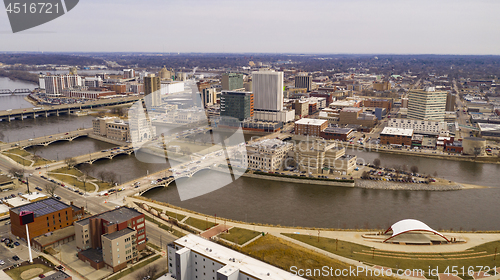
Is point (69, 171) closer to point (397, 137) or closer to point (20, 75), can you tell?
point (397, 137)

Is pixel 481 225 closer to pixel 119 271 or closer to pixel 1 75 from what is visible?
pixel 119 271

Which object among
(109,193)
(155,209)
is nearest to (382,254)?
(155,209)

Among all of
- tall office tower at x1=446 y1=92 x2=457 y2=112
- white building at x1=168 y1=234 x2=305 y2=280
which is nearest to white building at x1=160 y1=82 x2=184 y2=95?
tall office tower at x1=446 y1=92 x2=457 y2=112

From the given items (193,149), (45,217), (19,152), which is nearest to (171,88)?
(193,149)

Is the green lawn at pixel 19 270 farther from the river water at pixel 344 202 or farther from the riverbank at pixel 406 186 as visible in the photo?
the riverbank at pixel 406 186

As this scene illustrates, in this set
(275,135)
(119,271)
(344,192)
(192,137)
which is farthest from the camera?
(275,135)
